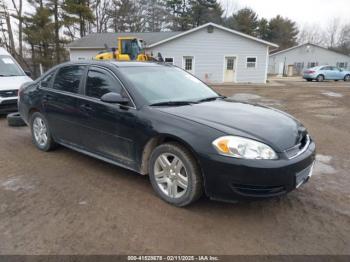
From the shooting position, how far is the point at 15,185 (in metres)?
4.03

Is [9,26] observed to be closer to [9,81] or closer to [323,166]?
[9,81]

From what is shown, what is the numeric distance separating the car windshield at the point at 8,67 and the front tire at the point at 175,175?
763 centimetres

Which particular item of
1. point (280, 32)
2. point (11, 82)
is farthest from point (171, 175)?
point (280, 32)

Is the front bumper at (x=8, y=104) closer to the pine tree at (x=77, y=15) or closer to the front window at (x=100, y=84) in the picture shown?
the front window at (x=100, y=84)

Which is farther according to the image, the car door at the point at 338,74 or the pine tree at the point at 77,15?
the pine tree at the point at 77,15

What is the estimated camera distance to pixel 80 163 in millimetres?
4816

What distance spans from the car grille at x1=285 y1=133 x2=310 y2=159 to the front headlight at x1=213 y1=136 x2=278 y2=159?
8.4 inches

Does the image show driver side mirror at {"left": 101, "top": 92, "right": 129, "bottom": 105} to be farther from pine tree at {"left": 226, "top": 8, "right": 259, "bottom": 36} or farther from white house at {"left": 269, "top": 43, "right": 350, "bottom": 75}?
pine tree at {"left": 226, "top": 8, "right": 259, "bottom": 36}

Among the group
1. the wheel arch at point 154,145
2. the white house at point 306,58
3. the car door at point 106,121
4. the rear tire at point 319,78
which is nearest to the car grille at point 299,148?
the wheel arch at point 154,145

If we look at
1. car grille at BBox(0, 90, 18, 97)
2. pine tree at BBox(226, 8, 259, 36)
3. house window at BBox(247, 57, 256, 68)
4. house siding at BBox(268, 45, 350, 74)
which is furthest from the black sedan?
pine tree at BBox(226, 8, 259, 36)

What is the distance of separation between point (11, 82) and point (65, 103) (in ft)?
16.3

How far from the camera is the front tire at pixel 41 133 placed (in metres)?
5.23

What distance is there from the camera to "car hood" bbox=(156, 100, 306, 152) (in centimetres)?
311

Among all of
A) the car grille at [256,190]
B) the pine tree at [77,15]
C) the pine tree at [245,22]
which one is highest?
the pine tree at [245,22]
